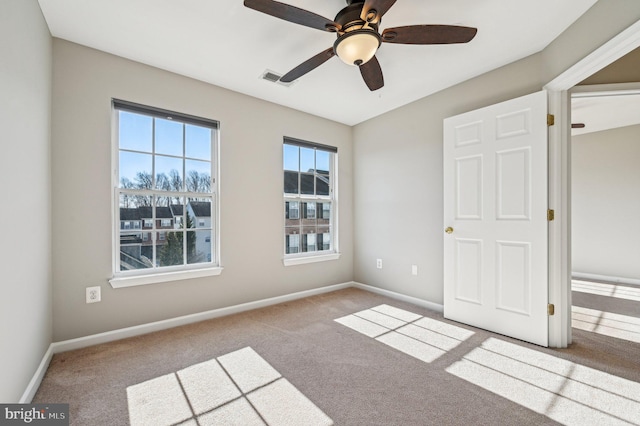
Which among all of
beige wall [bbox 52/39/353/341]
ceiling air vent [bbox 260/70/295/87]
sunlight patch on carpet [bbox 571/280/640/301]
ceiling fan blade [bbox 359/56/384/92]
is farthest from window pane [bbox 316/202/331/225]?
sunlight patch on carpet [bbox 571/280/640/301]

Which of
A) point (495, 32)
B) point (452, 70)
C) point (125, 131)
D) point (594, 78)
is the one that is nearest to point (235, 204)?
point (125, 131)

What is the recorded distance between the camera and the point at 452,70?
271cm

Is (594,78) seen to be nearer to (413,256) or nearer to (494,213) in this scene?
(494,213)

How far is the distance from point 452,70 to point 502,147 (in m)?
0.90

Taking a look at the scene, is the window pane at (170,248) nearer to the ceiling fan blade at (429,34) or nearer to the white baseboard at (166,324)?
the white baseboard at (166,324)

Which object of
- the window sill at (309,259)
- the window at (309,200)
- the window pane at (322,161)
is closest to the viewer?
the window sill at (309,259)

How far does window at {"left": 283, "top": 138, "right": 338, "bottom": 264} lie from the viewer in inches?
145

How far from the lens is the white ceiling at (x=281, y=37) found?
189cm

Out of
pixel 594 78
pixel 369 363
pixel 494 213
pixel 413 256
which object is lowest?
pixel 369 363

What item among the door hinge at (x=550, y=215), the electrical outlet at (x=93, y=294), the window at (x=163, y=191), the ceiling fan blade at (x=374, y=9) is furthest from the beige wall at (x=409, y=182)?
the electrical outlet at (x=93, y=294)

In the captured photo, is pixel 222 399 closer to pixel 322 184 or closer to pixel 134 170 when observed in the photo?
pixel 134 170

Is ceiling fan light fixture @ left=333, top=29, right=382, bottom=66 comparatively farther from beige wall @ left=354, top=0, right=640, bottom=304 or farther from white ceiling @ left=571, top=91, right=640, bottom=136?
white ceiling @ left=571, top=91, right=640, bottom=136

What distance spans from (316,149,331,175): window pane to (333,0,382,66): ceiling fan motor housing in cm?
227

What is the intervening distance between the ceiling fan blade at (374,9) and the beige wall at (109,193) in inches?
78.6
